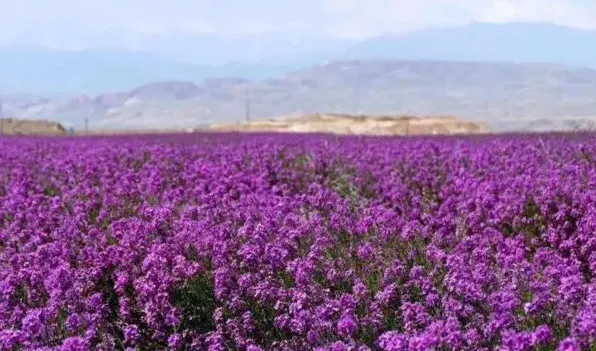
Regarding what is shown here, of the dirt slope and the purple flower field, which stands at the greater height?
the dirt slope

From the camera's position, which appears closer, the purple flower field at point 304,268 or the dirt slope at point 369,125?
the purple flower field at point 304,268

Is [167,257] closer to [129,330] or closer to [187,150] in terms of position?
[129,330]

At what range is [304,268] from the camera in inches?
213

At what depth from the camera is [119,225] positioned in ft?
23.0

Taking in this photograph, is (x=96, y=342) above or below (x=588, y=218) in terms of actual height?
below

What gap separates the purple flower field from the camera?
4.68 meters

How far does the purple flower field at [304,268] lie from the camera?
468 cm

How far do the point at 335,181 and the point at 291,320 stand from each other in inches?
258

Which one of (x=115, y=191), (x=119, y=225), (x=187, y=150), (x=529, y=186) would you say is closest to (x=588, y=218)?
(x=529, y=186)

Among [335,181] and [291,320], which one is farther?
[335,181]

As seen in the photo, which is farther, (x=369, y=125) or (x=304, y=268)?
(x=369, y=125)

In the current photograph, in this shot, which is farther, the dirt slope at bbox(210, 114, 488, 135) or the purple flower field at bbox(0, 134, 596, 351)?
the dirt slope at bbox(210, 114, 488, 135)

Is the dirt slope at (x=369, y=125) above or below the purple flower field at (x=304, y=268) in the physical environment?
above

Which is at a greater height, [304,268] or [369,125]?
[369,125]
